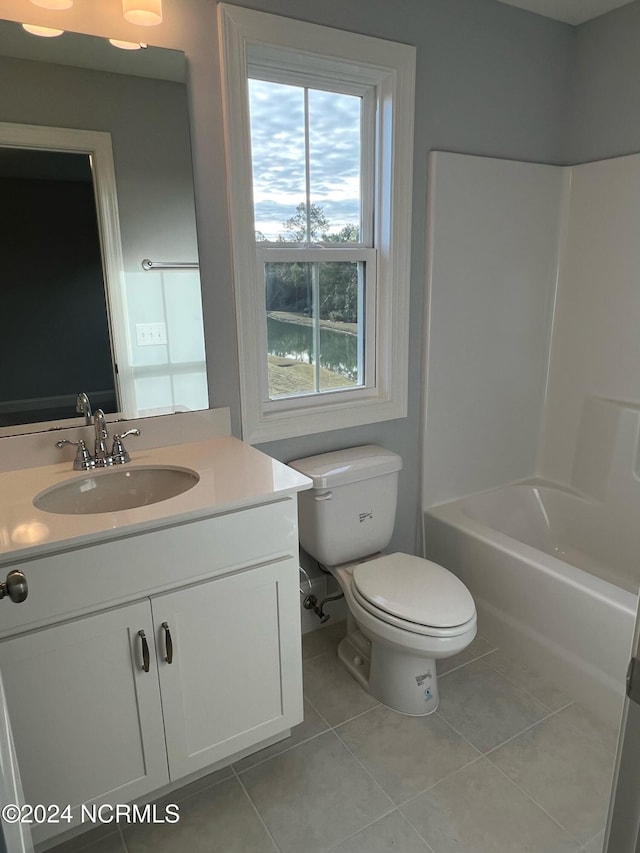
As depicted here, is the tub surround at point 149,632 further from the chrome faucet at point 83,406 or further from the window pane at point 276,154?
the window pane at point 276,154

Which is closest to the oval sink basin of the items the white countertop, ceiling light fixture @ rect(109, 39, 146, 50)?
the white countertop

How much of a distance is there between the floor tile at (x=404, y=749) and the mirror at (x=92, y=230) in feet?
3.98

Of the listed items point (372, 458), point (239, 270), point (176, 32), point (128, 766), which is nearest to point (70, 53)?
point (176, 32)

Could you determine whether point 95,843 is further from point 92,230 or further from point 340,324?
point 340,324

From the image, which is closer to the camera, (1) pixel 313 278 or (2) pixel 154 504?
(2) pixel 154 504

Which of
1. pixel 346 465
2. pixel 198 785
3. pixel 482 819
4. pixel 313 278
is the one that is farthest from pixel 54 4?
pixel 482 819

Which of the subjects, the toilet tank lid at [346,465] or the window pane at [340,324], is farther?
the window pane at [340,324]

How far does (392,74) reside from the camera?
6.43 ft

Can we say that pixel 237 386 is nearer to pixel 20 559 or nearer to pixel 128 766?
pixel 20 559

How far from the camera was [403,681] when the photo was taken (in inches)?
73.7

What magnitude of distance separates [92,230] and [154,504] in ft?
2.71

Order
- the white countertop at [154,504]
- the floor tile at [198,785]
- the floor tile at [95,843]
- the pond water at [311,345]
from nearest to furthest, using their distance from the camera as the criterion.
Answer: the white countertop at [154,504] < the floor tile at [95,843] < the floor tile at [198,785] < the pond water at [311,345]

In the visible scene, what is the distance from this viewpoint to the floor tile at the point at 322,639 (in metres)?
2.22

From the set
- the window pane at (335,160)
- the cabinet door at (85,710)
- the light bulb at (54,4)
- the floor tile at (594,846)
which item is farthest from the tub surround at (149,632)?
the light bulb at (54,4)
